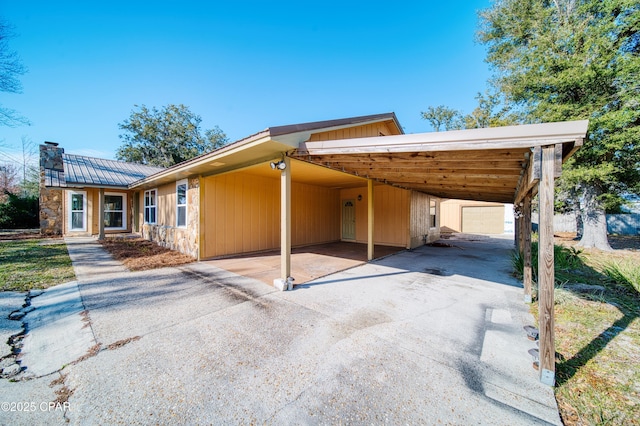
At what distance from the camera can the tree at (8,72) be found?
396 inches

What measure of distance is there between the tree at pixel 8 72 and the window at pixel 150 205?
706 centimetres

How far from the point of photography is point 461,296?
173 inches

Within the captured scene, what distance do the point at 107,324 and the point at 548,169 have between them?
5.31 meters

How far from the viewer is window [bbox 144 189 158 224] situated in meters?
10.2

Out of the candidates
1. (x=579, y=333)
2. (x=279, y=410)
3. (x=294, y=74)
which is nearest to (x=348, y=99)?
(x=294, y=74)

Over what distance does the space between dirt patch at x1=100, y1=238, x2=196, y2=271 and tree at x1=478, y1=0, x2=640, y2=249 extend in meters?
14.0

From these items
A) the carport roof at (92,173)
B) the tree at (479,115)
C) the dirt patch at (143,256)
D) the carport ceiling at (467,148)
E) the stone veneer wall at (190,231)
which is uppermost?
the tree at (479,115)

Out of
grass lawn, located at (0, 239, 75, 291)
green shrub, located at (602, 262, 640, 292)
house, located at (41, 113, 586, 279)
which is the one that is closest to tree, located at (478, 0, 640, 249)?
house, located at (41, 113, 586, 279)

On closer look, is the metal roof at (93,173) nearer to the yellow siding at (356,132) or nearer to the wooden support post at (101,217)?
the wooden support post at (101,217)

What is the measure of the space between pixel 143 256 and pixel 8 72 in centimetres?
1173

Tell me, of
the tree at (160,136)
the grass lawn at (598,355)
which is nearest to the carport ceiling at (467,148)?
the grass lawn at (598,355)

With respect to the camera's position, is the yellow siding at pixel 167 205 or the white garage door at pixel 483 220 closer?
the yellow siding at pixel 167 205

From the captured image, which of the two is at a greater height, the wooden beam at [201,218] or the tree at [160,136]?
the tree at [160,136]

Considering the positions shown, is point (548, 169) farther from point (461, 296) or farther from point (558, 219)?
point (558, 219)
